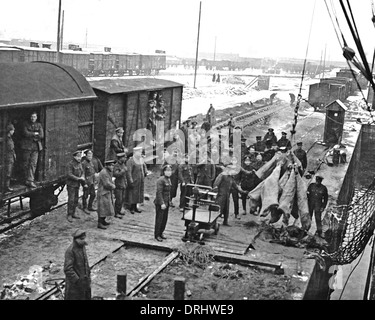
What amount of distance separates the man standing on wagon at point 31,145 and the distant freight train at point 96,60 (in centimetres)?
2031

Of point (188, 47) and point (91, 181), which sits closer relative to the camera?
point (91, 181)

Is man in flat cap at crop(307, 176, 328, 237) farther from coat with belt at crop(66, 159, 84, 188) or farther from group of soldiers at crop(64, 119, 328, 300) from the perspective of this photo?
coat with belt at crop(66, 159, 84, 188)

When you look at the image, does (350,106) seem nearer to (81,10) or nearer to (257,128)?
(257,128)

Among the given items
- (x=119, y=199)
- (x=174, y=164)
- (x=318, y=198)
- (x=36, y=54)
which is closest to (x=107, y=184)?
(x=119, y=199)

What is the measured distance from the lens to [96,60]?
4347cm

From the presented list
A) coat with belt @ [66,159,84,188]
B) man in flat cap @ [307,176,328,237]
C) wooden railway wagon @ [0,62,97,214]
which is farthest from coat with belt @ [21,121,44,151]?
man in flat cap @ [307,176,328,237]

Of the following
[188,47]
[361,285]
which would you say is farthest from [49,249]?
[188,47]

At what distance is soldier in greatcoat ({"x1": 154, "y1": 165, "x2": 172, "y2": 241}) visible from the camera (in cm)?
988

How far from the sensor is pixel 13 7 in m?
129

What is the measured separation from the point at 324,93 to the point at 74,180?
2606 cm

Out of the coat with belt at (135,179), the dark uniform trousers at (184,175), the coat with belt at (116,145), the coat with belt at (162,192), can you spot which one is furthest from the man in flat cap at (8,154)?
the dark uniform trousers at (184,175)

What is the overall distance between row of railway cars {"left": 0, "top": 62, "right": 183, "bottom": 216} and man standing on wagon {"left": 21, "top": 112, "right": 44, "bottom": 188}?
20cm

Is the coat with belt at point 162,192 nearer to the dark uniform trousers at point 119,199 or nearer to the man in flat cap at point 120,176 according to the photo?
the man in flat cap at point 120,176
